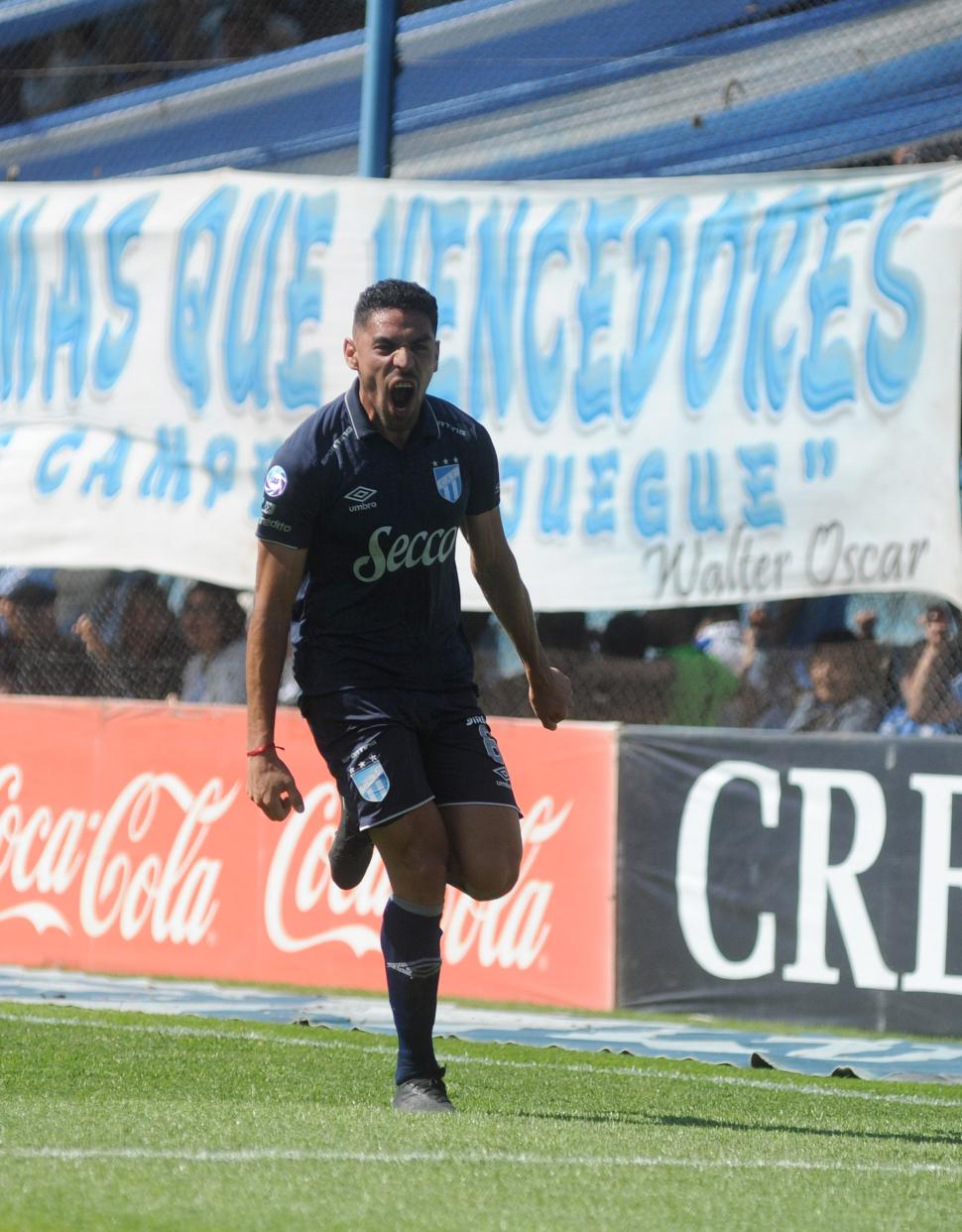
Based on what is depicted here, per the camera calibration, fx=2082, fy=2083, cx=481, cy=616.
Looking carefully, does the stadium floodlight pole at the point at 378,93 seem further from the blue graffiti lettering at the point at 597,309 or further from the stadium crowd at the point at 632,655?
the stadium crowd at the point at 632,655

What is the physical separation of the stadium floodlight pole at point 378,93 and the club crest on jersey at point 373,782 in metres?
5.75

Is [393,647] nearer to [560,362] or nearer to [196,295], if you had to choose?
[560,362]

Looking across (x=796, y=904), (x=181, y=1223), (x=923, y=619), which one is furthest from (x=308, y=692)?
(x=923, y=619)

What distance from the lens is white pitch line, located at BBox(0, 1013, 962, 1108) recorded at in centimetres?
657

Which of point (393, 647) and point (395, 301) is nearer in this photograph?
point (395, 301)

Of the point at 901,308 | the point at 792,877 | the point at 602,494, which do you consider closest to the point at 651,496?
the point at 602,494

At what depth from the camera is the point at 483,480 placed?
5.71 m

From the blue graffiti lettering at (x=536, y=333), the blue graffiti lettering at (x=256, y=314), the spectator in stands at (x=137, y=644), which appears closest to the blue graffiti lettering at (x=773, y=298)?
the blue graffiti lettering at (x=536, y=333)

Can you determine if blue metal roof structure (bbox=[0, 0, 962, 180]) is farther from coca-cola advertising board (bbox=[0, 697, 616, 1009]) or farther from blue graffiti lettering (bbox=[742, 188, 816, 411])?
coca-cola advertising board (bbox=[0, 697, 616, 1009])

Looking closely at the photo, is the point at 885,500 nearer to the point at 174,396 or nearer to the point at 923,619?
the point at 923,619

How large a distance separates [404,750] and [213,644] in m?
5.04

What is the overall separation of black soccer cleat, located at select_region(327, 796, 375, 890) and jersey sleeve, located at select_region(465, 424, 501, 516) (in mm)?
894

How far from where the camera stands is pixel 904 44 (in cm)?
894

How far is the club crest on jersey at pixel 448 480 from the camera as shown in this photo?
5.52 meters
